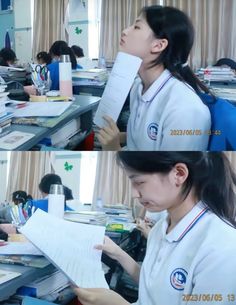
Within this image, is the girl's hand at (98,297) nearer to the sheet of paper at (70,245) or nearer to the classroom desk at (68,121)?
the sheet of paper at (70,245)

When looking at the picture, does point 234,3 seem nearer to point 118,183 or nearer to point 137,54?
point 137,54

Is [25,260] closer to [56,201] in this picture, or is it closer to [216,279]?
[56,201]

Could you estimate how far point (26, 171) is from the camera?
0.57 metres

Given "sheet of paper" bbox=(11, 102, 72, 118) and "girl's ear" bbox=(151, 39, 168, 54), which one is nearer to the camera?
"girl's ear" bbox=(151, 39, 168, 54)

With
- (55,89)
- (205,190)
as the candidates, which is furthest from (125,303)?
(55,89)

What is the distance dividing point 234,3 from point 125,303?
0.48 m

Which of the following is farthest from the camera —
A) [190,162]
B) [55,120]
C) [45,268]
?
[55,120]

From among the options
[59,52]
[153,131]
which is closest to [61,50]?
[59,52]

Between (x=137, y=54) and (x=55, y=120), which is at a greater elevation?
(x=137, y=54)

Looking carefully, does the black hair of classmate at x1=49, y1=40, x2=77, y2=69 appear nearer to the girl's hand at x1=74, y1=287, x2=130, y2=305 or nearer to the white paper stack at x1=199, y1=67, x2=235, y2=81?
the white paper stack at x1=199, y1=67, x2=235, y2=81

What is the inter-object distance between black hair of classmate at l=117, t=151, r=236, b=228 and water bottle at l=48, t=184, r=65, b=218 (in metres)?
0.12

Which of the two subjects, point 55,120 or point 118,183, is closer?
point 118,183

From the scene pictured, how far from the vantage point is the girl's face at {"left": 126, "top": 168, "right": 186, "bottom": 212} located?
1.66 feet

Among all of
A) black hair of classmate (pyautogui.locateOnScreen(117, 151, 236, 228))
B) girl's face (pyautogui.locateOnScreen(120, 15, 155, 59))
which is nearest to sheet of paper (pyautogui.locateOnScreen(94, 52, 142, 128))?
girl's face (pyautogui.locateOnScreen(120, 15, 155, 59))
